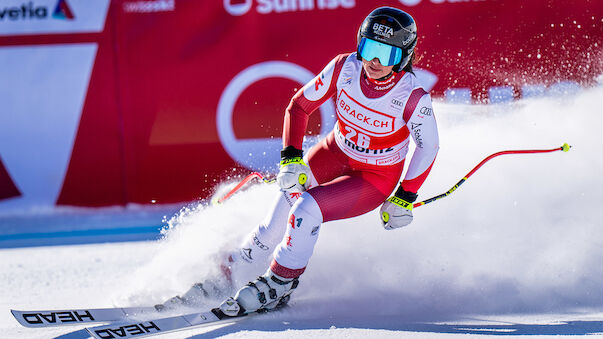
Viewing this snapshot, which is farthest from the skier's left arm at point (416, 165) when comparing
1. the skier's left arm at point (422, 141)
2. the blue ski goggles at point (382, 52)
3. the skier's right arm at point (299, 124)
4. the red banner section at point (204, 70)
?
the red banner section at point (204, 70)

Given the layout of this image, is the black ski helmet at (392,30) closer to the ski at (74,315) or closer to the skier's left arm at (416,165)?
the skier's left arm at (416,165)

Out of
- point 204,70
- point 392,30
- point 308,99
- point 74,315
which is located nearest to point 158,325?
point 74,315

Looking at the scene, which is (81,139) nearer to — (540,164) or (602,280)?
(540,164)

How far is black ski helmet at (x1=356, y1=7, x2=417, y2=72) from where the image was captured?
354 cm

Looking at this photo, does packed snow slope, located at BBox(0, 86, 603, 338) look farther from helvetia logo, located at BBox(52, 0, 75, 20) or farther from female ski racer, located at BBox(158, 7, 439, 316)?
helvetia logo, located at BBox(52, 0, 75, 20)

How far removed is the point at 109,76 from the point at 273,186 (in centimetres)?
226

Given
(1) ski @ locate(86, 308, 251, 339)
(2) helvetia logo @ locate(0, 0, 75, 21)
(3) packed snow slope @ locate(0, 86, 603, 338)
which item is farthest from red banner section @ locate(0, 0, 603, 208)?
(1) ski @ locate(86, 308, 251, 339)

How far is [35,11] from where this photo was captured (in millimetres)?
6465

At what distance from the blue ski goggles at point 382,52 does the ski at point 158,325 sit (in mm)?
1378

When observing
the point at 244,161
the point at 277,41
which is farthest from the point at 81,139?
the point at 277,41

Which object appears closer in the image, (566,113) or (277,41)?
(566,113)

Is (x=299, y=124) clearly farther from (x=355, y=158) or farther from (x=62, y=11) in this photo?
(x=62, y=11)

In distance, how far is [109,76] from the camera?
6523 mm

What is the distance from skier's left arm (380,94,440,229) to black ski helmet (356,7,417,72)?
0.26 metres
